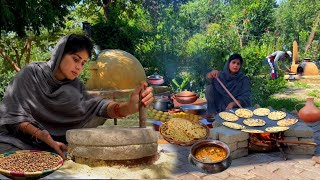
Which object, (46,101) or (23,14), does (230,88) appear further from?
(23,14)

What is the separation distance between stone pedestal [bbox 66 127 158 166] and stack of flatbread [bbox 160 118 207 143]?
98.6 inches

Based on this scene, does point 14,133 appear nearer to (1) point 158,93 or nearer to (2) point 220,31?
(1) point 158,93

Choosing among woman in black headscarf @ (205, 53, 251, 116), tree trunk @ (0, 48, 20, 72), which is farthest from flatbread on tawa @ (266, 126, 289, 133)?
tree trunk @ (0, 48, 20, 72)

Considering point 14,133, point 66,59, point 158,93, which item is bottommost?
point 158,93

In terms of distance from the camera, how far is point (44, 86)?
8.50 feet

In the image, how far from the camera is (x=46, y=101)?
2.61m

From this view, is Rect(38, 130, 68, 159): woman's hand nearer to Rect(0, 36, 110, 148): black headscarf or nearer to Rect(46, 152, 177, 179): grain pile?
Rect(0, 36, 110, 148): black headscarf

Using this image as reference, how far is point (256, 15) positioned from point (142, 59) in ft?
21.1

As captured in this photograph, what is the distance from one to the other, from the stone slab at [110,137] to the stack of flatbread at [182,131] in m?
2.49

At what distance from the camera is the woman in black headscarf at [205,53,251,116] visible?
5.82m

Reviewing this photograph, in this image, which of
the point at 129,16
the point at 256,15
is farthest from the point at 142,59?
the point at 256,15

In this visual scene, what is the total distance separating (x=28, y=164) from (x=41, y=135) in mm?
510

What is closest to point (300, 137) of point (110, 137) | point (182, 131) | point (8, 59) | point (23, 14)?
point (182, 131)

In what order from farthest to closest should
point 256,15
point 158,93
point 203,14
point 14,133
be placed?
point 203,14 → point 256,15 → point 158,93 → point 14,133
